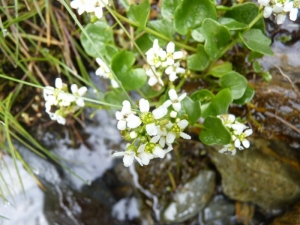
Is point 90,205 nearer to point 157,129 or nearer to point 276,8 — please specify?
point 157,129

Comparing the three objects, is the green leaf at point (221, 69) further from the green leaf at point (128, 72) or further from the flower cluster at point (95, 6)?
the flower cluster at point (95, 6)

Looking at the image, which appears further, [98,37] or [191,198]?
[191,198]

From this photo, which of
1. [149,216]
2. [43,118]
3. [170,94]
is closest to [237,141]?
[170,94]

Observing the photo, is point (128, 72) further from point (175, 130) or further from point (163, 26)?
point (175, 130)

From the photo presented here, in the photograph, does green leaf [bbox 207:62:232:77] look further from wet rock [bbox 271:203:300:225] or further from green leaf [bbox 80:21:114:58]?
wet rock [bbox 271:203:300:225]

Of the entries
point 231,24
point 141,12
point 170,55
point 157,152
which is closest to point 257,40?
point 231,24

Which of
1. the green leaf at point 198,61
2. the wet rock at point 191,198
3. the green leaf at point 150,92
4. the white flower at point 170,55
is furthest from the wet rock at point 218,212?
the white flower at point 170,55
